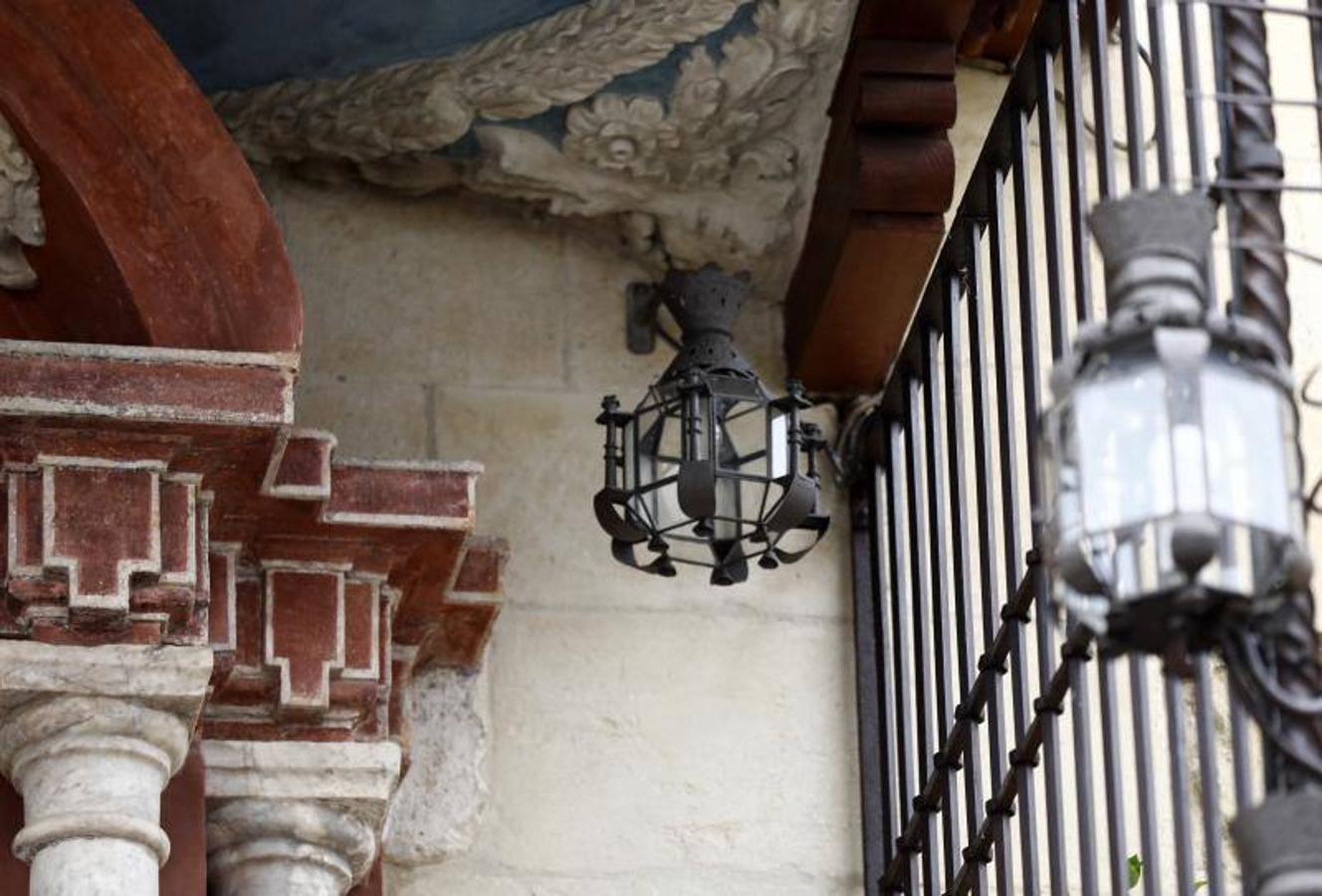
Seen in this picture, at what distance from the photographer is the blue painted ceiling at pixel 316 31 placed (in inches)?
217

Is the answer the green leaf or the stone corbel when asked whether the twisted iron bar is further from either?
the green leaf

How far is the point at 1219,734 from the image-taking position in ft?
19.1

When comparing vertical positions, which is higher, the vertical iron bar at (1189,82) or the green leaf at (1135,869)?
the vertical iron bar at (1189,82)

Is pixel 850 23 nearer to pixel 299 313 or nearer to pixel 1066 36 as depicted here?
pixel 1066 36

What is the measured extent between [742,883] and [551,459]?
0.78m

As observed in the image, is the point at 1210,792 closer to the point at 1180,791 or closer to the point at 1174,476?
the point at 1180,791

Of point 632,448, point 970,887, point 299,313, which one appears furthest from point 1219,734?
point 299,313

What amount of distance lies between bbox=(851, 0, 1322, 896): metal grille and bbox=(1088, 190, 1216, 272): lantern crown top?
31.7 inches

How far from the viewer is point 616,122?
5.67 metres

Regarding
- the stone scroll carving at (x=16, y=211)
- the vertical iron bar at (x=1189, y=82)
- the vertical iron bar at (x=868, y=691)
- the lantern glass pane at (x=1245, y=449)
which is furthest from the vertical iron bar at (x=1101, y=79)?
the lantern glass pane at (x=1245, y=449)

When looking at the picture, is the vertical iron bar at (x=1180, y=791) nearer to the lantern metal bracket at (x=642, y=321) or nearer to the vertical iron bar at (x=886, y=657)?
the vertical iron bar at (x=886, y=657)

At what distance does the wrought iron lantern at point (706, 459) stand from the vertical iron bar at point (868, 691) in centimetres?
37

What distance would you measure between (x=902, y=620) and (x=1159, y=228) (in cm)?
255

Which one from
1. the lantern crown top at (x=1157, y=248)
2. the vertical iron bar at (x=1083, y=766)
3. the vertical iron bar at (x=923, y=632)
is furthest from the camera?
the vertical iron bar at (x=923, y=632)
